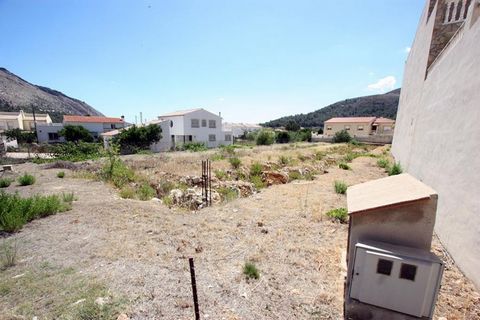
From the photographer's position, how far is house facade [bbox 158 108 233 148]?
1255 inches

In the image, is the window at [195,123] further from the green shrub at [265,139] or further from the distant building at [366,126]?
the distant building at [366,126]

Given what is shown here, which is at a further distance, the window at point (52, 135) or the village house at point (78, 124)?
the window at point (52, 135)

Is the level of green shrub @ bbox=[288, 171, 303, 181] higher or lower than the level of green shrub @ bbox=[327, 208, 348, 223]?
lower

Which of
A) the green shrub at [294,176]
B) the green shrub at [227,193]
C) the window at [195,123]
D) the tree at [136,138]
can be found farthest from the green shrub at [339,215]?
the window at [195,123]

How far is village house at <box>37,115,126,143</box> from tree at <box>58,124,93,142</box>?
13.5 ft

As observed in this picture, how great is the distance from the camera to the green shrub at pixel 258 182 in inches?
368

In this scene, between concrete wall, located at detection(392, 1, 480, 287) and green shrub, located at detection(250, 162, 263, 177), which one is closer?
concrete wall, located at detection(392, 1, 480, 287)

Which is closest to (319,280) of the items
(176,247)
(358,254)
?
(358,254)

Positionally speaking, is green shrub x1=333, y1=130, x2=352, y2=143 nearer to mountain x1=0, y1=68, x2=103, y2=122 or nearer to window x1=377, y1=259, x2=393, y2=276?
window x1=377, y1=259, x2=393, y2=276

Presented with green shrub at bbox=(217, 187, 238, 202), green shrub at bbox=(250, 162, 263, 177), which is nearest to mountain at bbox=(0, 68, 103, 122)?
green shrub at bbox=(250, 162, 263, 177)

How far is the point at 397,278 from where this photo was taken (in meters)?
2.00

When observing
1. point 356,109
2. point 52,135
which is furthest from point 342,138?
point 356,109

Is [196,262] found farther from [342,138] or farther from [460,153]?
[342,138]

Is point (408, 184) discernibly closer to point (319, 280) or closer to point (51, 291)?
point (319, 280)
